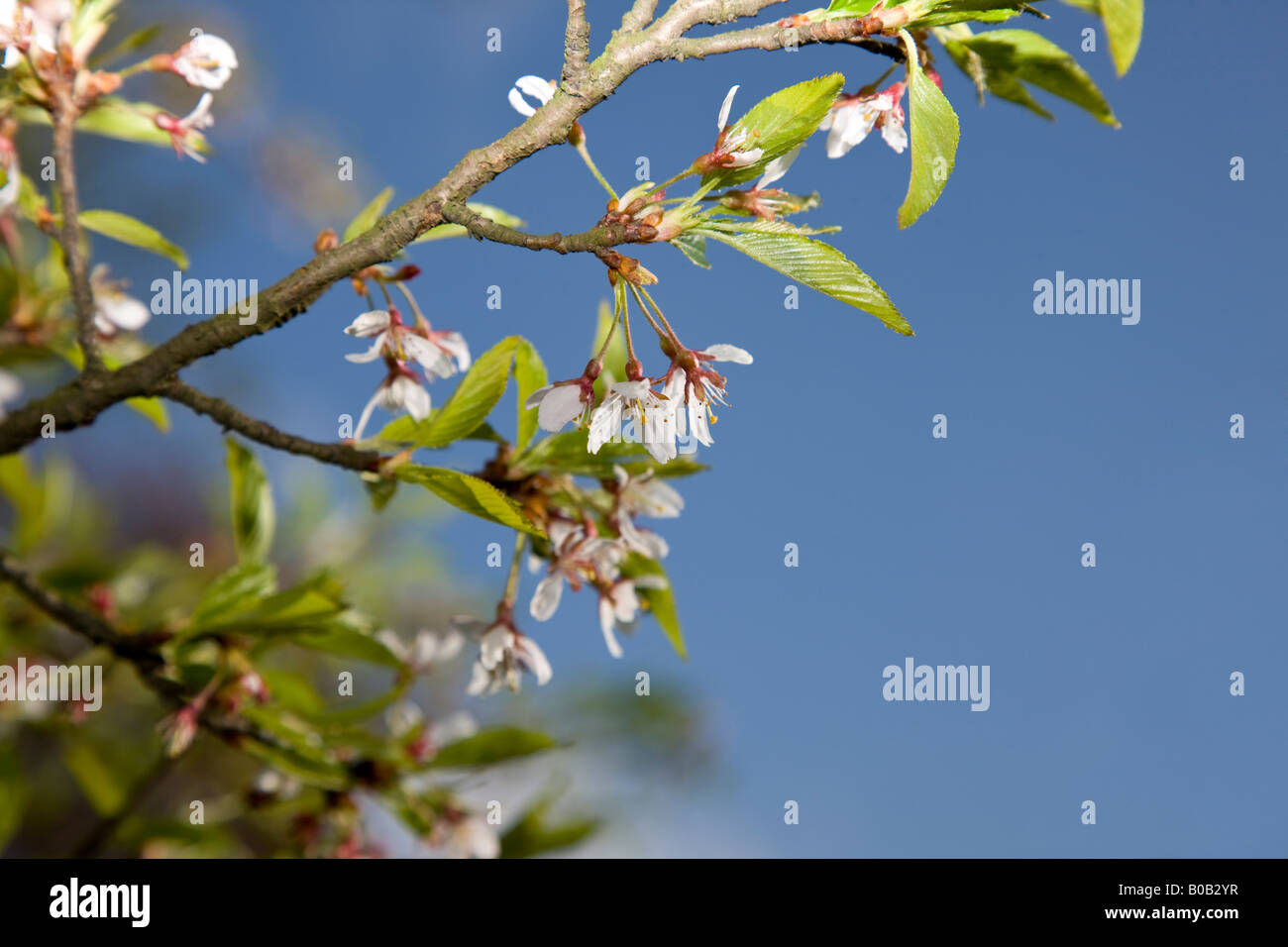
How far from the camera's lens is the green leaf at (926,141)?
680 mm

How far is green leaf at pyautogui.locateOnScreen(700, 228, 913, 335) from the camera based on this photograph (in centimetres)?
65

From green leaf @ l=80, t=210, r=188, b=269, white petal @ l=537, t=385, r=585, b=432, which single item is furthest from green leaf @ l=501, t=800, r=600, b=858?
green leaf @ l=80, t=210, r=188, b=269

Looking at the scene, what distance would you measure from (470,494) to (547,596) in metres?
0.18

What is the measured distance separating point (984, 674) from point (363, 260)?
1.53 meters

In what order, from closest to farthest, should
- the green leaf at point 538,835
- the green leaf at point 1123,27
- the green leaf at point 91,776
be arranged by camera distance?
the green leaf at point 1123,27 → the green leaf at point 538,835 → the green leaf at point 91,776

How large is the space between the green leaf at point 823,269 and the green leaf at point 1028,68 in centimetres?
33

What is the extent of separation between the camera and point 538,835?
132 centimetres

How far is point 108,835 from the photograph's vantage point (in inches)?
53.9

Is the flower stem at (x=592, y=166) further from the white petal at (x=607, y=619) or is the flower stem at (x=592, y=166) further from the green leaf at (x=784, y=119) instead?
the white petal at (x=607, y=619)

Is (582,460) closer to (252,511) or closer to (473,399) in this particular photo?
(473,399)

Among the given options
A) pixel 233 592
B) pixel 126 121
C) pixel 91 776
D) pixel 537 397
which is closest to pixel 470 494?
pixel 537 397

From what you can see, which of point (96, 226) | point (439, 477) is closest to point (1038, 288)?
point (439, 477)

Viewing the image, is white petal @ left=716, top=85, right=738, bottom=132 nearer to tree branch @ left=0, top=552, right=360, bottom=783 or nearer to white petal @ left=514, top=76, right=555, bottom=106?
white petal @ left=514, top=76, right=555, bottom=106

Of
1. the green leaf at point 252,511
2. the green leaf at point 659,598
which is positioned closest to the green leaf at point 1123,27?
the green leaf at point 659,598
